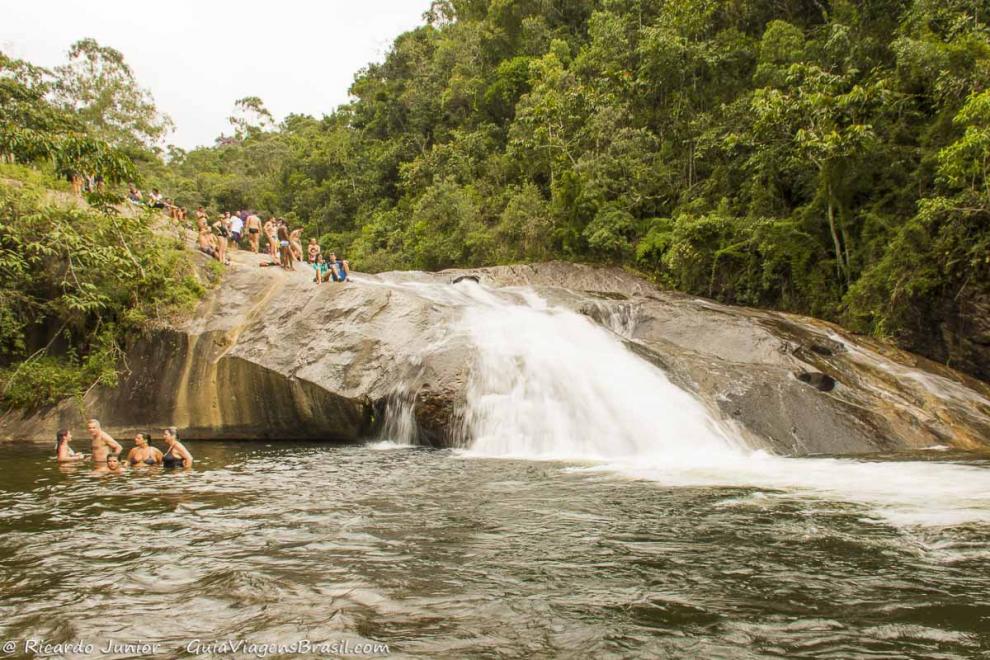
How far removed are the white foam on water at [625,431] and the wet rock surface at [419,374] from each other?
0.51m

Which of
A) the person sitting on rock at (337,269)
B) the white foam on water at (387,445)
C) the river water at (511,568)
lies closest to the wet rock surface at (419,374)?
the white foam on water at (387,445)

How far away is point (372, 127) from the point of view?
4950 cm

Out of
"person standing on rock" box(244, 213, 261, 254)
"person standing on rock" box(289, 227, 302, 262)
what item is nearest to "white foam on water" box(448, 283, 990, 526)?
"person standing on rock" box(289, 227, 302, 262)

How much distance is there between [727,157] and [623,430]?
15.2 m

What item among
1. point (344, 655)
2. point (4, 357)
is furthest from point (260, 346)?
point (344, 655)

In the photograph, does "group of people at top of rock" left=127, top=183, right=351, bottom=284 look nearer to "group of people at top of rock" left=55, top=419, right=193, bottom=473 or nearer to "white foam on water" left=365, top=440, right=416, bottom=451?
"white foam on water" left=365, top=440, right=416, bottom=451

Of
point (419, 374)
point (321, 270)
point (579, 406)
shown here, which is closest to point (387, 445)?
point (419, 374)

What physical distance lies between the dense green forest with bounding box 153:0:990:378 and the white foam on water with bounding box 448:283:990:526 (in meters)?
7.08

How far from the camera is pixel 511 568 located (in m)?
4.87

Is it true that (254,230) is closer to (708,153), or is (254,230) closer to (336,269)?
(336,269)

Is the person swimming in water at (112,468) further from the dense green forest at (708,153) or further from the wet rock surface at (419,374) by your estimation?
the dense green forest at (708,153)

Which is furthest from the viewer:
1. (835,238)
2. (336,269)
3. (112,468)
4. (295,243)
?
(295,243)

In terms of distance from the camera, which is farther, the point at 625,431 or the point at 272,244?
the point at 272,244

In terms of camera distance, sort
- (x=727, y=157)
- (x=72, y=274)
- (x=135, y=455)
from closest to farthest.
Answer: (x=135, y=455)
(x=72, y=274)
(x=727, y=157)
